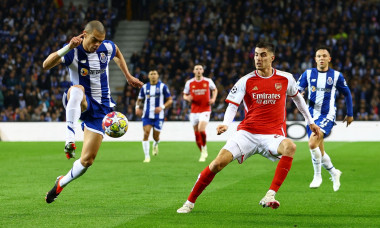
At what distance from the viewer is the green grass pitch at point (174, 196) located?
23.4ft

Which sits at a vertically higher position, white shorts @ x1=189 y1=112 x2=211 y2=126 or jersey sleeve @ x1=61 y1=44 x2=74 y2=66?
jersey sleeve @ x1=61 y1=44 x2=74 y2=66

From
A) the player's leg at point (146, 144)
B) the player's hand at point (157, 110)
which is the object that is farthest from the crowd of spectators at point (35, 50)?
the player's hand at point (157, 110)

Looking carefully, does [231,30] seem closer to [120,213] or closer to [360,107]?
[360,107]

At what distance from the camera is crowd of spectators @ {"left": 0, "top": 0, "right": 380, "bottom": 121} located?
25672 millimetres

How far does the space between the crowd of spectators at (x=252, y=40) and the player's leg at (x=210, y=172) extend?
16685 millimetres

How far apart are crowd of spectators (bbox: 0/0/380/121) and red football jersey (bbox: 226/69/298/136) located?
52.2ft

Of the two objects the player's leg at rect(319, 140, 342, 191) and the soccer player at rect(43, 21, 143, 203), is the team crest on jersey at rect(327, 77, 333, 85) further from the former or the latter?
the soccer player at rect(43, 21, 143, 203)

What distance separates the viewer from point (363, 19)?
28.1m

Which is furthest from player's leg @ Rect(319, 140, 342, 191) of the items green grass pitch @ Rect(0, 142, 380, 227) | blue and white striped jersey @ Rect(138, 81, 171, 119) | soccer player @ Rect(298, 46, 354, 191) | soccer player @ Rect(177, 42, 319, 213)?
blue and white striped jersey @ Rect(138, 81, 171, 119)

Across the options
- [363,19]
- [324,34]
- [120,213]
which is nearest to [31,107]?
[324,34]

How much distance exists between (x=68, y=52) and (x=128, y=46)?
2390cm

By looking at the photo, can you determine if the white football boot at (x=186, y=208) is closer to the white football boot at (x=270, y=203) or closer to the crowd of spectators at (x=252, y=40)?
the white football boot at (x=270, y=203)

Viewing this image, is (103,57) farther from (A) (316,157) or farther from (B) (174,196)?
(A) (316,157)

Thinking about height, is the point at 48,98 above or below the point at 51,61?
below
